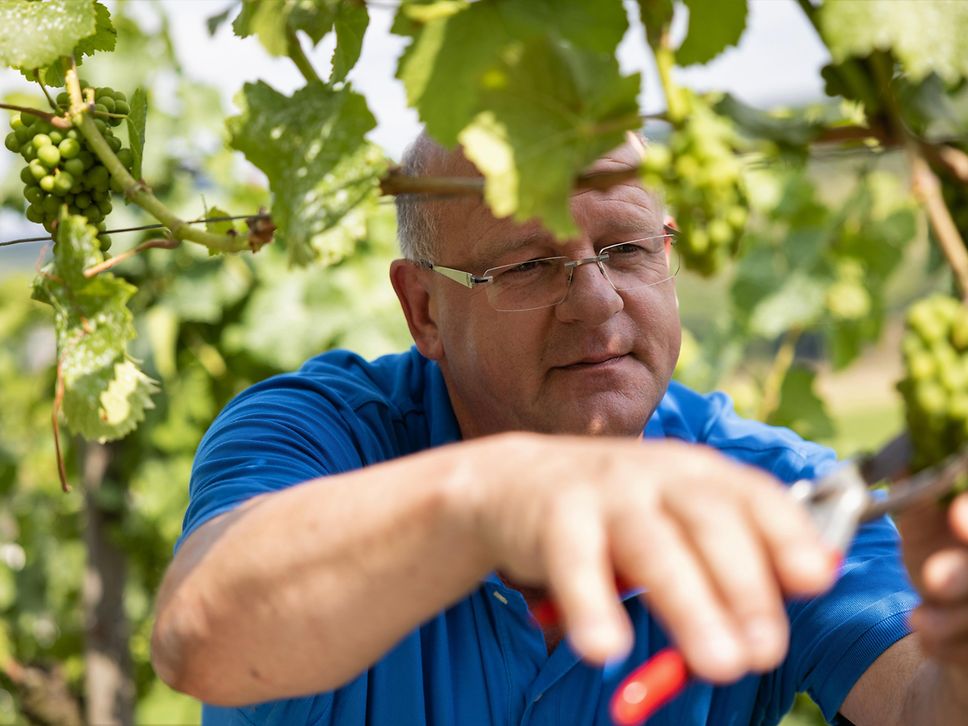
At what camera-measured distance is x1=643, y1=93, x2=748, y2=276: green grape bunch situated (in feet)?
2.54

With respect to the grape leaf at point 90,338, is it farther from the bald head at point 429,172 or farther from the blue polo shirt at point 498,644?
the bald head at point 429,172

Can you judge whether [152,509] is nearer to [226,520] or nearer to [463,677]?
[463,677]

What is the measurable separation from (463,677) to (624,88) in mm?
1025

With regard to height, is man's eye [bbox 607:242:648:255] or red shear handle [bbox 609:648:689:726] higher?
man's eye [bbox 607:242:648:255]

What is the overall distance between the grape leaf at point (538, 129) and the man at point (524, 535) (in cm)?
17

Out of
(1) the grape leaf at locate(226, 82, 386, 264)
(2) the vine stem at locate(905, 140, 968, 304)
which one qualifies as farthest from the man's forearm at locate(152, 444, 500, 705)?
(2) the vine stem at locate(905, 140, 968, 304)

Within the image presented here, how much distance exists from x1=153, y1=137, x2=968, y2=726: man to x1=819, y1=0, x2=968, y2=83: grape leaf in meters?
0.29

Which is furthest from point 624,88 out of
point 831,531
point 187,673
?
point 187,673

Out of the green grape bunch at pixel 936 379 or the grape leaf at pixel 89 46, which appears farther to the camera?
the grape leaf at pixel 89 46

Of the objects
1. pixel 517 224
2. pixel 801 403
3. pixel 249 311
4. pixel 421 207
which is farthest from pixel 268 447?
pixel 801 403

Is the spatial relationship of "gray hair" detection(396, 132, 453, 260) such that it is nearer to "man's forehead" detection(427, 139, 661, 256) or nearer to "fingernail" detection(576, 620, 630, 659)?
"man's forehead" detection(427, 139, 661, 256)

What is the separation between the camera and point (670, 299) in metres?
1.70

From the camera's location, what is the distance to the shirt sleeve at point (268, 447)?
1177 millimetres

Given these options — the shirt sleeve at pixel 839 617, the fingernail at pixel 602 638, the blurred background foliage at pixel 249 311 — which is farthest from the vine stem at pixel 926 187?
the blurred background foliage at pixel 249 311
